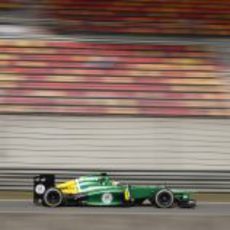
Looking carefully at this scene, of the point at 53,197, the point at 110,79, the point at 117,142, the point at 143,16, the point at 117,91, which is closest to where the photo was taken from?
the point at 53,197

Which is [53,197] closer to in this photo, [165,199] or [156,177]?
[165,199]

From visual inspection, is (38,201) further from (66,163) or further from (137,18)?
(137,18)

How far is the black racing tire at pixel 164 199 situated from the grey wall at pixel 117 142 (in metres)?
6.62

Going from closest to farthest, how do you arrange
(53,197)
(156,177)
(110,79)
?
(53,197) → (156,177) → (110,79)

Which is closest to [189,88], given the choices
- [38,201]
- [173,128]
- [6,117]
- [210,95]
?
[210,95]

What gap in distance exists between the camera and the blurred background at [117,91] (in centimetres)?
1437

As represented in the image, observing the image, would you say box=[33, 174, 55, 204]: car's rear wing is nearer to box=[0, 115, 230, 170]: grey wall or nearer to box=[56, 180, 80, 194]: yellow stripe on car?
box=[56, 180, 80, 194]: yellow stripe on car

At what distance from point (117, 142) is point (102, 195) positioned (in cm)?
703

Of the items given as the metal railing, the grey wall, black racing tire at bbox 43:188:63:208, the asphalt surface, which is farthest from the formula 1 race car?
the grey wall

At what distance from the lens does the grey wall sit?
14398mm

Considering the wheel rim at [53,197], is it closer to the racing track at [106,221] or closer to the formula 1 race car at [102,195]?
the formula 1 race car at [102,195]

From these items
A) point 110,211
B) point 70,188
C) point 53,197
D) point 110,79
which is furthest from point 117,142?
point 110,211

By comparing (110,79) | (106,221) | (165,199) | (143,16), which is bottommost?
(106,221)

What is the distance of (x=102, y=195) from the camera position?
25.2 feet
